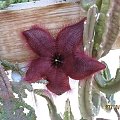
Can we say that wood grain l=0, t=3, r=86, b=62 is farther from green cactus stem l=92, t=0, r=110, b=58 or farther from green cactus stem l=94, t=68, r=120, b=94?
green cactus stem l=94, t=68, r=120, b=94

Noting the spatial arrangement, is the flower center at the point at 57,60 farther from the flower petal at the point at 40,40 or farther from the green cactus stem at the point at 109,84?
the green cactus stem at the point at 109,84

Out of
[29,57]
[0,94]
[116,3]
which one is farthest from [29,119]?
[116,3]

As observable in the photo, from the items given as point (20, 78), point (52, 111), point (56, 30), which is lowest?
point (52, 111)

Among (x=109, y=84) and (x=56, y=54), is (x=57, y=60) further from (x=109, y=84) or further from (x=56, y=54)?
(x=109, y=84)

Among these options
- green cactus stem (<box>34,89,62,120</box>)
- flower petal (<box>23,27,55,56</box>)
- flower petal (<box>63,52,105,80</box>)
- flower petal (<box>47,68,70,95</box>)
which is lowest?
green cactus stem (<box>34,89,62,120</box>)

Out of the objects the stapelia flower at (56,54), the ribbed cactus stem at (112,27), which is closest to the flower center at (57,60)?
the stapelia flower at (56,54)

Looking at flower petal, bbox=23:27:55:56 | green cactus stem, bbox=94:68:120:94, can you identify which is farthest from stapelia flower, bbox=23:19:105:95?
green cactus stem, bbox=94:68:120:94

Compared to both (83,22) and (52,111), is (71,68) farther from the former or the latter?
(52,111)
